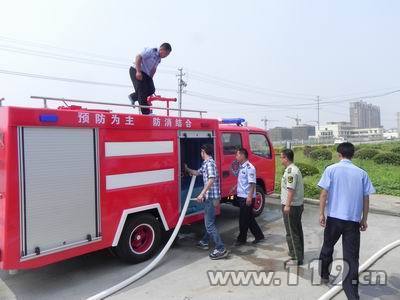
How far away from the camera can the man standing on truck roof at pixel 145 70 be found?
7463 millimetres

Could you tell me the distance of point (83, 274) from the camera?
5.98 meters

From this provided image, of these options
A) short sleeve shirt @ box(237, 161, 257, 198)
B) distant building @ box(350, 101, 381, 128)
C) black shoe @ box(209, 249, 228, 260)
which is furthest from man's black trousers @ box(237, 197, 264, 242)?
distant building @ box(350, 101, 381, 128)

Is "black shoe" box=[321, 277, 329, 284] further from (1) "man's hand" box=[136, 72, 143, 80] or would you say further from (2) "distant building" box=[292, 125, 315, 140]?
(2) "distant building" box=[292, 125, 315, 140]

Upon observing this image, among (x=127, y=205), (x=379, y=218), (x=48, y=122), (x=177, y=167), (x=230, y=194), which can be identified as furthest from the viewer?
(x=379, y=218)

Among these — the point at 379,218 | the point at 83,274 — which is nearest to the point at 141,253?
the point at 83,274

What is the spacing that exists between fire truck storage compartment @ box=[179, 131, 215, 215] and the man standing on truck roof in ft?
Answer: 3.90

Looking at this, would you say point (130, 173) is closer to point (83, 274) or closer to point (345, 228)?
point (83, 274)

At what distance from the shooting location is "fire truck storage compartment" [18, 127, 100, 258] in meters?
4.88

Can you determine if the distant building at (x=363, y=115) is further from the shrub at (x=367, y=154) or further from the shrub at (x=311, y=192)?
the shrub at (x=311, y=192)

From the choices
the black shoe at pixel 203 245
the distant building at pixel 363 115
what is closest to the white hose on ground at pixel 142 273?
the black shoe at pixel 203 245

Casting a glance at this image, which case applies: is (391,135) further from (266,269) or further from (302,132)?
(266,269)

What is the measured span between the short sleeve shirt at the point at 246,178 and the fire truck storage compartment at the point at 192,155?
844 millimetres

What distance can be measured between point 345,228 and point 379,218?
17.0 feet

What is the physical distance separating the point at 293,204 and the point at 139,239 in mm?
2398
